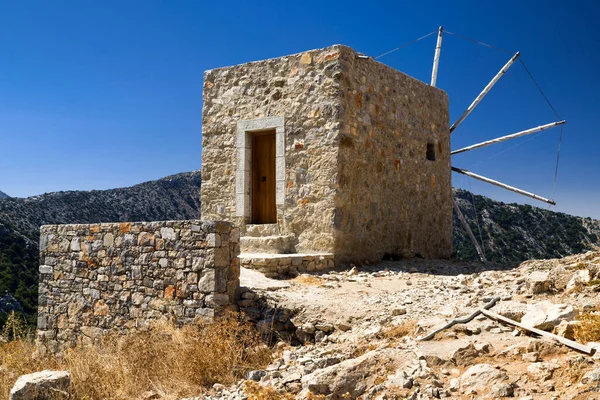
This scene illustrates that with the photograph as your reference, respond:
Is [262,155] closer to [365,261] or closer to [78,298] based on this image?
[365,261]

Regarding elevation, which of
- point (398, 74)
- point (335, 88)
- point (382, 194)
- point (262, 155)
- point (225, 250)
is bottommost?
point (225, 250)

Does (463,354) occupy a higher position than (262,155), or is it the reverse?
(262,155)

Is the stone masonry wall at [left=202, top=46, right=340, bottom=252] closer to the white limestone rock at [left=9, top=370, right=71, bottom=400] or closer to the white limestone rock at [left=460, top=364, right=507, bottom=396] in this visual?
the white limestone rock at [left=9, top=370, right=71, bottom=400]

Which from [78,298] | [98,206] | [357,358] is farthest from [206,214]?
[98,206]

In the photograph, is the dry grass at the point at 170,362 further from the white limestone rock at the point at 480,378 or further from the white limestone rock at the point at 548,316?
the white limestone rock at the point at 548,316

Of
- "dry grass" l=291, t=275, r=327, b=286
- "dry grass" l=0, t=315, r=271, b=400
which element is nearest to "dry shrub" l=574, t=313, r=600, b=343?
"dry grass" l=0, t=315, r=271, b=400

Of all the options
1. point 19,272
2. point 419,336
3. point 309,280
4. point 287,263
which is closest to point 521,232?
point 287,263

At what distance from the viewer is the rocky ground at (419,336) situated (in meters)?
4.17

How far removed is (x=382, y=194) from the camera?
10836 mm

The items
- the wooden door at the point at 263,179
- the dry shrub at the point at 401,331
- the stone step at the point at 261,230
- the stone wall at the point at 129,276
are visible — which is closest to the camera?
the dry shrub at the point at 401,331

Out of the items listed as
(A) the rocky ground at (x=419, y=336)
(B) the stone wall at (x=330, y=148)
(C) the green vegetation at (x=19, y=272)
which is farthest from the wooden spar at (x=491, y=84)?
(C) the green vegetation at (x=19, y=272)

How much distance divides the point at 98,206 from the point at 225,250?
22885 mm

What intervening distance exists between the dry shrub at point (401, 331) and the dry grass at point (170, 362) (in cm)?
139

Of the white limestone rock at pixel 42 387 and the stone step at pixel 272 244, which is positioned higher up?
the stone step at pixel 272 244
